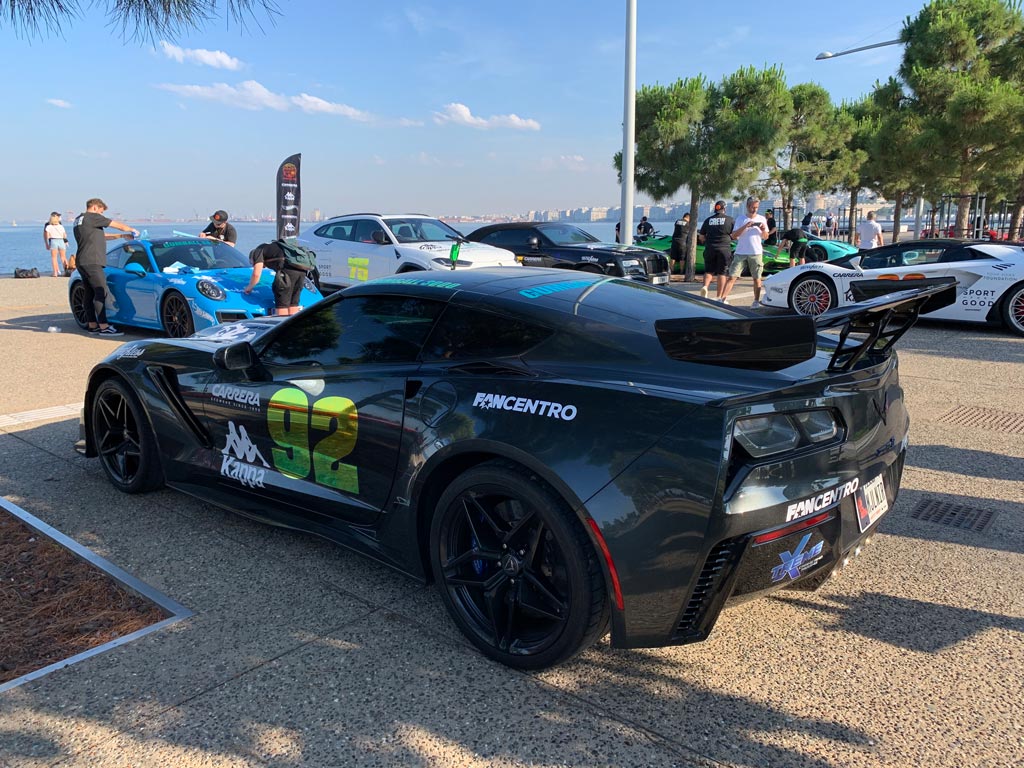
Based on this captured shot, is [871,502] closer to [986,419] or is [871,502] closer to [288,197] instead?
[986,419]

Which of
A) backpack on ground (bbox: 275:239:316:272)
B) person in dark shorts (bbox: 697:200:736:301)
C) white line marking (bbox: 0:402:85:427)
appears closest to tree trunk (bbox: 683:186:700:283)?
person in dark shorts (bbox: 697:200:736:301)

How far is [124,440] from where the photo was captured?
4.50 m

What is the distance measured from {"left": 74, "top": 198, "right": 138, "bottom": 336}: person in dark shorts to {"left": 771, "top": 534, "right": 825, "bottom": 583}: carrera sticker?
10.7 m

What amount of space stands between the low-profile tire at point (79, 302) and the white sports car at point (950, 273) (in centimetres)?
1063

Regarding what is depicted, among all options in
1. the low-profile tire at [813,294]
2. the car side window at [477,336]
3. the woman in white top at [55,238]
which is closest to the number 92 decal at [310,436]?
the car side window at [477,336]

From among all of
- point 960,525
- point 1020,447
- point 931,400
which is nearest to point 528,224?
point 931,400

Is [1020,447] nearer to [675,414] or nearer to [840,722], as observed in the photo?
[840,722]

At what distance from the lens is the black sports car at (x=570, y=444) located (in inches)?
95.5

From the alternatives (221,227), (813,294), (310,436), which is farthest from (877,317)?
(221,227)

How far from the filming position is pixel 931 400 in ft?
22.5

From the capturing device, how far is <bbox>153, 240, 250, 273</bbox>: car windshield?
10.5m

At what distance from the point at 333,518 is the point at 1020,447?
480 cm

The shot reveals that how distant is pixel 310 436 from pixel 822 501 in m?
2.14

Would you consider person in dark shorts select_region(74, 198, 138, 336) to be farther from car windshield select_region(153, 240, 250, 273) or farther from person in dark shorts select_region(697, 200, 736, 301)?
person in dark shorts select_region(697, 200, 736, 301)
